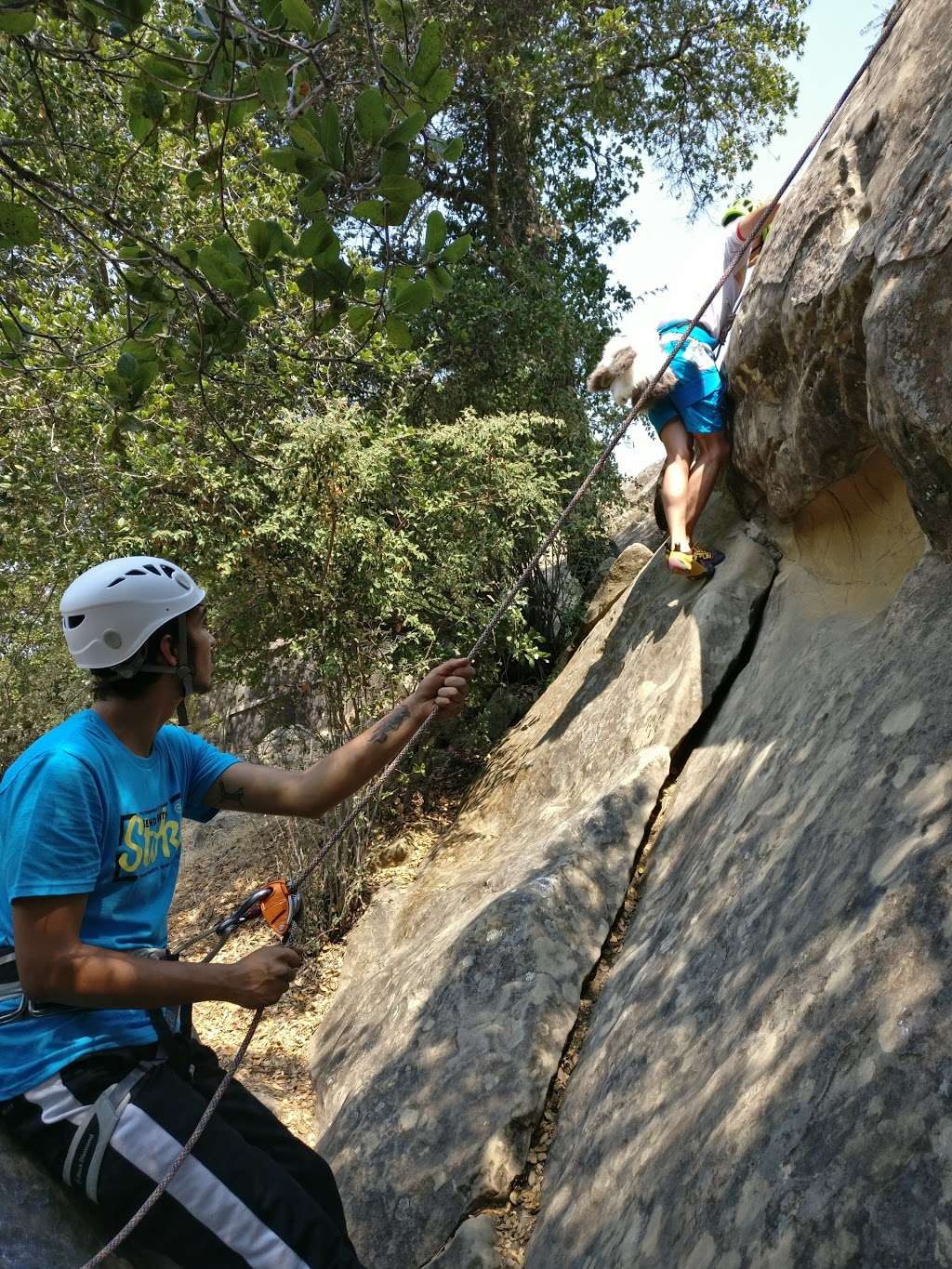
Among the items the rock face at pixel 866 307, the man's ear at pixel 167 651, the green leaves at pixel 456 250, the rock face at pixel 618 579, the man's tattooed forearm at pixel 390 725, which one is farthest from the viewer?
the rock face at pixel 618 579

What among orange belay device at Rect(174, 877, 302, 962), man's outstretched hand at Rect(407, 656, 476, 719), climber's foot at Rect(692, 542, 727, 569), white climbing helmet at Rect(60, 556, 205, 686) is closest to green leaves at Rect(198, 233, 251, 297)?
white climbing helmet at Rect(60, 556, 205, 686)

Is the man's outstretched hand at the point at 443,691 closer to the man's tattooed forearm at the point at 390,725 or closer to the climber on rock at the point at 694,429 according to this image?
the man's tattooed forearm at the point at 390,725

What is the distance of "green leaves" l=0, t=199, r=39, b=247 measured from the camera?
223cm

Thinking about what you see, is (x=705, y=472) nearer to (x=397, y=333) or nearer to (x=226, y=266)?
(x=397, y=333)

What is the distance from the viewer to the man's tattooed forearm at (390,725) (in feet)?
9.79

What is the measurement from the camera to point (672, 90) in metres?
10.4

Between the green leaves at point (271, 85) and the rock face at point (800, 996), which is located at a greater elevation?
the green leaves at point (271, 85)

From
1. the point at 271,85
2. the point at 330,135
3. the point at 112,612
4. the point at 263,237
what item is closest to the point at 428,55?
the point at 330,135

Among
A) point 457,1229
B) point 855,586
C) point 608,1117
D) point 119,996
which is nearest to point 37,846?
point 119,996

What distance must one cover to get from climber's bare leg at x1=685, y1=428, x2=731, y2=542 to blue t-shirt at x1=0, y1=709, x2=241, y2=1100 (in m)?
3.51

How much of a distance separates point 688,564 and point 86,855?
3.60 meters

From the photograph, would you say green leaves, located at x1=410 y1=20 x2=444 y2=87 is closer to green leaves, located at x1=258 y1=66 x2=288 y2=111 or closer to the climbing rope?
green leaves, located at x1=258 y1=66 x2=288 y2=111

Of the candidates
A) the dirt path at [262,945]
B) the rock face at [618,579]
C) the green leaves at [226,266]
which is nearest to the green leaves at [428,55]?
the green leaves at [226,266]

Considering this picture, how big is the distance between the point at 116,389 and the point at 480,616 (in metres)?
4.63
